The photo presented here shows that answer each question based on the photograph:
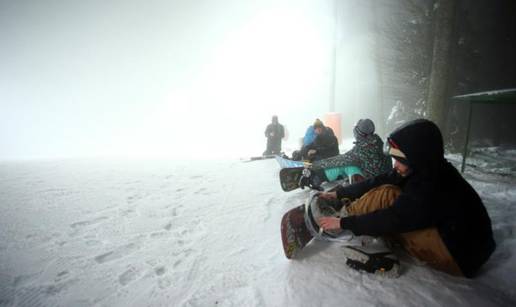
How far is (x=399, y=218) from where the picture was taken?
6.06ft

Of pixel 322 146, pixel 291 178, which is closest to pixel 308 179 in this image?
pixel 291 178

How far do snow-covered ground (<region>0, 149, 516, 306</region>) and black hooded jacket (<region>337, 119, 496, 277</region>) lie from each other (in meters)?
0.36

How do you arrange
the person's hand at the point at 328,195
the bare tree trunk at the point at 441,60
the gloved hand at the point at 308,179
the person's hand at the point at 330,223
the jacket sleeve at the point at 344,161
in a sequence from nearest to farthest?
the person's hand at the point at 330,223 < the person's hand at the point at 328,195 < the jacket sleeve at the point at 344,161 < the gloved hand at the point at 308,179 < the bare tree trunk at the point at 441,60

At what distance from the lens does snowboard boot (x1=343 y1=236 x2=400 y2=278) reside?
84.2 inches

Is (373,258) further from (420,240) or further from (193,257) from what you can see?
(193,257)

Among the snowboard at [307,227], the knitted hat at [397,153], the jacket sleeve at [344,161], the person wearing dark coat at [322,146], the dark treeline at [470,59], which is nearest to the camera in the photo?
the knitted hat at [397,153]

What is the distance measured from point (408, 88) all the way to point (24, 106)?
8452 centimetres

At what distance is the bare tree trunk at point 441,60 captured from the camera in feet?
20.9

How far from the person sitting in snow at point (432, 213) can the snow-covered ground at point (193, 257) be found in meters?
0.29

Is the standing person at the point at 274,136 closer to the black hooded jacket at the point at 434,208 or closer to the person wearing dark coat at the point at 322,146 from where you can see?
the person wearing dark coat at the point at 322,146

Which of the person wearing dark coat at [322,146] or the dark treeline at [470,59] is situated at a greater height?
the dark treeline at [470,59]

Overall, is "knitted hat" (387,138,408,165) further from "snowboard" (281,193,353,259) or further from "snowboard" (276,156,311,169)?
"snowboard" (276,156,311,169)

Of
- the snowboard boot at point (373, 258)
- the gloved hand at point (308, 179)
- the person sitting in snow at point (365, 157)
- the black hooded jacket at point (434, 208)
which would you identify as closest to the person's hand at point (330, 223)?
the black hooded jacket at point (434, 208)

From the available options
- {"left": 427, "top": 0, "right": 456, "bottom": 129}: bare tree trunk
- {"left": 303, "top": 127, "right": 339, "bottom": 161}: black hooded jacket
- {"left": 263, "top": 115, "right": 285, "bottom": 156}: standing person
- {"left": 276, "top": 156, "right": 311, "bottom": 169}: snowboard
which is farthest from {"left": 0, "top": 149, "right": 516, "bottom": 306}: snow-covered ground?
{"left": 263, "top": 115, "right": 285, "bottom": 156}: standing person
